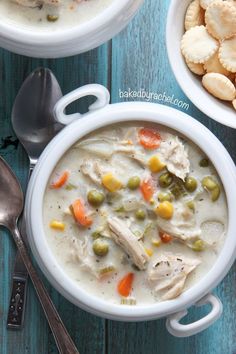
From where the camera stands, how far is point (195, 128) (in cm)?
161

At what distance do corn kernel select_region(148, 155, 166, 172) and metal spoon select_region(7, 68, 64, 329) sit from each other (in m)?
0.27

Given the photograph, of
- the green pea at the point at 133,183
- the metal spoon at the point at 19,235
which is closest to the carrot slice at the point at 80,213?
the green pea at the point at 133,183

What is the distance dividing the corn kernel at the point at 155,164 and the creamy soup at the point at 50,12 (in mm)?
328

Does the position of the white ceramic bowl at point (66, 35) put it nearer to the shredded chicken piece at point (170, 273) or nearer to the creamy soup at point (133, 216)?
the creamy soup at point (133, 216)

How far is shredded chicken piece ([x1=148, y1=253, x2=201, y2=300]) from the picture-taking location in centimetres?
158

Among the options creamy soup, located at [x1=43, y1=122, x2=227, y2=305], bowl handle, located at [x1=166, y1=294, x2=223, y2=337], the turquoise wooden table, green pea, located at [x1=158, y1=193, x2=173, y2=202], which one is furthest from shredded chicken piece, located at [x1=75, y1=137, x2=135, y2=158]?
bowl handle, located at [x1=166, y1=294, x2=223, y2=337]

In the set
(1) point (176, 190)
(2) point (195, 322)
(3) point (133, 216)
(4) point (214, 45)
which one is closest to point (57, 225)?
(3) point (133, 216)

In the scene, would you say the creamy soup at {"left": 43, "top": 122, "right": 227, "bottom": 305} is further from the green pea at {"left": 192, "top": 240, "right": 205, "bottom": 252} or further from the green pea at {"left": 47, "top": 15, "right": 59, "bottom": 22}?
the green pea at {"left": 47, "top": 15, "right": 59, "bottom": 22}

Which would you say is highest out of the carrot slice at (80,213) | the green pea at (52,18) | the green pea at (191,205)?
the green pea at (52,18)

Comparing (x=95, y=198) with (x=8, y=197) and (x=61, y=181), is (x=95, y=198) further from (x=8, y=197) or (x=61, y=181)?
(x=8, y=197)

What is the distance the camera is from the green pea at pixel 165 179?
1588mm

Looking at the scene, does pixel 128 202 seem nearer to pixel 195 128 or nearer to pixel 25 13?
pixel 195 128

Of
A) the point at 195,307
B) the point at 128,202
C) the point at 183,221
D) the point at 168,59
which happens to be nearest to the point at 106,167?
the point at 128,202

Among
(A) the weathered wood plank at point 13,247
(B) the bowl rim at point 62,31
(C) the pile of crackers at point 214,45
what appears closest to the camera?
(B) the bowl rim at point 62,31
